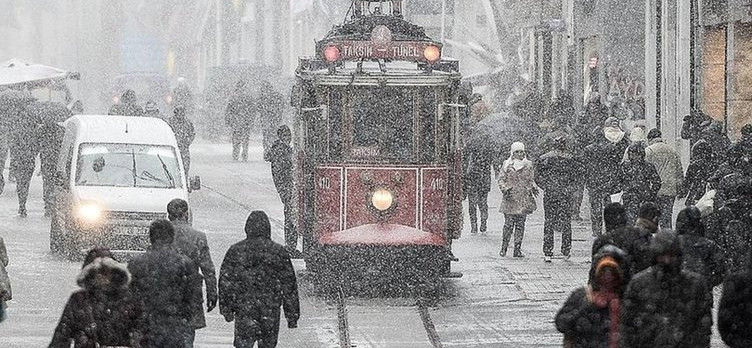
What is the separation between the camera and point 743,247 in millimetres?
17188

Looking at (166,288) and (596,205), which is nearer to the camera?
(166,288)

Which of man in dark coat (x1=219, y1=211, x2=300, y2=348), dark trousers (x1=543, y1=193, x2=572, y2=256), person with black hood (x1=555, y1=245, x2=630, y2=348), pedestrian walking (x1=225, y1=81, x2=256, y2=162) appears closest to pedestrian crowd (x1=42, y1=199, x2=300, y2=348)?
man in dark coat (x1=219, y1=211, x2=300, y2=348)

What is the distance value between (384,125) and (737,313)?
31.8 feet

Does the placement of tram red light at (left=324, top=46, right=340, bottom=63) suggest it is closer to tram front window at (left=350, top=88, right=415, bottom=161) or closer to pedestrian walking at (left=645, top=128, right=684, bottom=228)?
tram front window at (left=350, top=88, right=415, bottom=161)

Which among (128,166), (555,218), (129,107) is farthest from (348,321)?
(129,107)

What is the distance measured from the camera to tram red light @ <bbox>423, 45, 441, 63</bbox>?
20.4 metres

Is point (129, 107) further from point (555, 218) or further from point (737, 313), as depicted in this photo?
point (737, 313)

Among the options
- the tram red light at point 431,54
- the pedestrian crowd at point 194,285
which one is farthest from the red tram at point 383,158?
the pedestrian crowd at point 194,285

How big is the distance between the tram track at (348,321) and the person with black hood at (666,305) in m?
5.79

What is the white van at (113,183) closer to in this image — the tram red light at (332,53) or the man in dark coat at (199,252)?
the tram red light at (332,53)

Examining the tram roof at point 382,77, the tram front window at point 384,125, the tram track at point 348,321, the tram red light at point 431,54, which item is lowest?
the tram track at point 348,321

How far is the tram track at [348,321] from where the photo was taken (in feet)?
55.0

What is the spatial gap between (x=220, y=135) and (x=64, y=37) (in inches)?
1674

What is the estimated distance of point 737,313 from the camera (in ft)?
34.9
